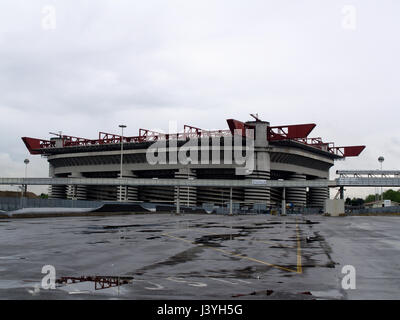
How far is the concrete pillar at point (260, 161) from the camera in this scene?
128 meters

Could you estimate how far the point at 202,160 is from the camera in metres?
130

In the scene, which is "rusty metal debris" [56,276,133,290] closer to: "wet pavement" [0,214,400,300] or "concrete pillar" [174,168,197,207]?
"wet pavement" [0,214,400,300]

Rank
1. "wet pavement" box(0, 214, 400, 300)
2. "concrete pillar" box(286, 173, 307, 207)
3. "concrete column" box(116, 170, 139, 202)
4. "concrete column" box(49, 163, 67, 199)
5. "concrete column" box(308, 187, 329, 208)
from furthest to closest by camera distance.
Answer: "concrete column" box(49, 163, 67, 199)
"concrete column" box(308, 187, 329, 208)
"concrete pillar" box(286, 173, 307, 207)
"concrete column" box(116, 170, 139, 202)
"wet pavement" box(0, 214, 400, 300)

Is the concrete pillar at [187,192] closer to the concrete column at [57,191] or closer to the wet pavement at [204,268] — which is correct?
the concrete column at [57,191]

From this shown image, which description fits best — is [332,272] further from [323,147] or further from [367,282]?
[323,147]

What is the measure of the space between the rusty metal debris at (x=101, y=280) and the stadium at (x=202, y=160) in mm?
98070

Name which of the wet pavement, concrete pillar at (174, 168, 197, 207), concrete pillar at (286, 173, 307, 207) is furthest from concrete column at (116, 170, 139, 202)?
the wet pavement

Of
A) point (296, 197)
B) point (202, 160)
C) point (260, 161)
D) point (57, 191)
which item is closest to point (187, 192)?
point (202, 160)

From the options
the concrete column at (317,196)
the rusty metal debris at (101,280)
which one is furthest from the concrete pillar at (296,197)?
the rusty metal debris at (101,280)

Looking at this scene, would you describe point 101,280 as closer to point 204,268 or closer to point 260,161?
point 204,268

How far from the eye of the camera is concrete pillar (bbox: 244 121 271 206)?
12850 cm

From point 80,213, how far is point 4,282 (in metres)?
62.3

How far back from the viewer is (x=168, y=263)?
17.6 metres
